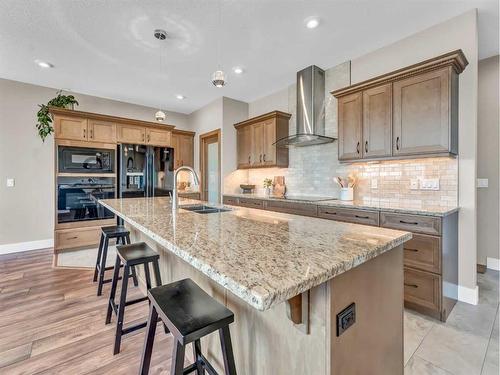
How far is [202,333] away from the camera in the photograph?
3.29ft

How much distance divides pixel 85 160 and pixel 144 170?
93 cm

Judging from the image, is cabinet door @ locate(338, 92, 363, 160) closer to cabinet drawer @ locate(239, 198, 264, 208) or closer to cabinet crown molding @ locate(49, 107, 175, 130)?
cabinet drawer @ locate(239, 198, 264, 208)

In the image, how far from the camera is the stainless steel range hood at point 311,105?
3606 mm

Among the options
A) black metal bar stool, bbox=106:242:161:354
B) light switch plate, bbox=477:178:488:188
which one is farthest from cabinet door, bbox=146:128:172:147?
light switch plate, bbox=477:178:488:188

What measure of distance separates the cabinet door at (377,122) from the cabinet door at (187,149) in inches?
157

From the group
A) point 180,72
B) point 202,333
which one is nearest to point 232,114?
point 180,72

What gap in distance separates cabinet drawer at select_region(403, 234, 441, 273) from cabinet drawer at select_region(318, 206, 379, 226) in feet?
1.19

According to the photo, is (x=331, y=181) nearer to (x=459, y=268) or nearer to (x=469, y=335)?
(x=459, y=268)

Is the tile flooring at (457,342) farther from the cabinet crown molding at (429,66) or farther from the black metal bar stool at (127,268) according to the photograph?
the cabinet crown molding at (429,66)

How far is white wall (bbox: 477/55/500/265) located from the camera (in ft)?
10.3

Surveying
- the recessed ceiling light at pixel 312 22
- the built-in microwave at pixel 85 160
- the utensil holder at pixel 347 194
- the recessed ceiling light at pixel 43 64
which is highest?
the recessed ceiling light at pixel 43 64

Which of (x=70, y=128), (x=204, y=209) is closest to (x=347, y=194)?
(x=204, y=209)

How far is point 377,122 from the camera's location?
2799 millimetres

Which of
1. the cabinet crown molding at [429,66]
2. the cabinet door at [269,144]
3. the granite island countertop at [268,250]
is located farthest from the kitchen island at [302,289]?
the cabinet door at [269,144]
